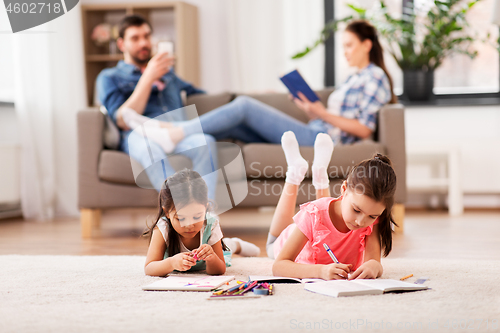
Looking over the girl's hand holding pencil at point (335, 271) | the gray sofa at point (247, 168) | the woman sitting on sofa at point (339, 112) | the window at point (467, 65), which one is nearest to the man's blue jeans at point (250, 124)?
the woman sitting on sofa at point (339, 112)

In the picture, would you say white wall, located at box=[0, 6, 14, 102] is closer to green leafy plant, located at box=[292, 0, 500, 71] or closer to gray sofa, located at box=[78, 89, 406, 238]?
gray sofa, located at box=[78, 89, 406, 238]

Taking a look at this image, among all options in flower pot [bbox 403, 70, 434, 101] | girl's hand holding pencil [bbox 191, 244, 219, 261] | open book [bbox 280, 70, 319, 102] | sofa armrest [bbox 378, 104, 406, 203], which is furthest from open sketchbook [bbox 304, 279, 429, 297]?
flower pot [bbox 403, 70, 434, 101]

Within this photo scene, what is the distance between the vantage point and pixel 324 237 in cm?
119

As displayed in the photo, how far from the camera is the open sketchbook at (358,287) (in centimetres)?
102

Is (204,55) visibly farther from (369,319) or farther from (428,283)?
(369,319)

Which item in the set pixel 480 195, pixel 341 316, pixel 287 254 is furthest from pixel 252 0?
pixel 341 316

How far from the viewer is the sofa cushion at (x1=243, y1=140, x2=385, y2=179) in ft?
6.88

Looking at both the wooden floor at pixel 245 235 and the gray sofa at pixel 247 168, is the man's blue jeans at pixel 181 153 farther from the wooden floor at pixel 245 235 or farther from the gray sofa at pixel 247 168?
the wooden floor at pixel 245 235

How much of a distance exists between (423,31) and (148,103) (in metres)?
1.92

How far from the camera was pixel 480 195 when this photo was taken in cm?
323

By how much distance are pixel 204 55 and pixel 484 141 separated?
1985mm

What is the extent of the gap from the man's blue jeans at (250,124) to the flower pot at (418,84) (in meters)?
1.18

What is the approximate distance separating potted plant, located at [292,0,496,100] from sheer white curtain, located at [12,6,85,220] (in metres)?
1.42

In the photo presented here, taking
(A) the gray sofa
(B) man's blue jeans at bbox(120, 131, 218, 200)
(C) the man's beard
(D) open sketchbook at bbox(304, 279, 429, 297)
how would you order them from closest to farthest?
(D) open sketchbook at bbox(304, 279, 429, 297)
(B) man's blue jeans at bbox(120, 131, 218, 200)
(A) the gray sofa
(C) the man's beard
